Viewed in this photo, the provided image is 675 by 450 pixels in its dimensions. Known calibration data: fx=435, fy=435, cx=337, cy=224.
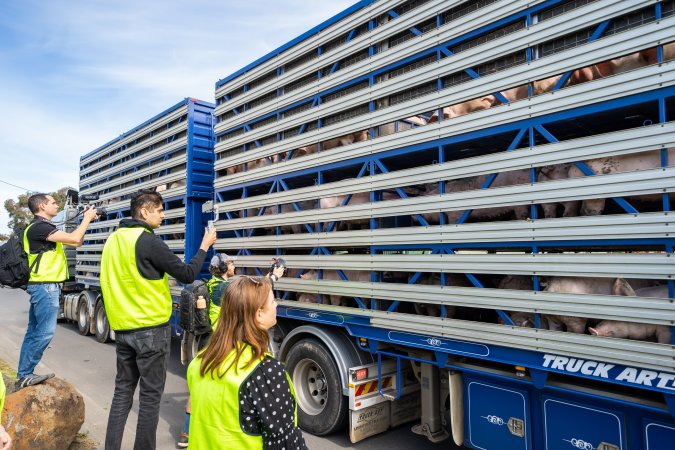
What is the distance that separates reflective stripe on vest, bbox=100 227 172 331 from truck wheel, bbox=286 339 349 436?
5.68 ft

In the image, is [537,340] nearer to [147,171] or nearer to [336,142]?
[336,142]

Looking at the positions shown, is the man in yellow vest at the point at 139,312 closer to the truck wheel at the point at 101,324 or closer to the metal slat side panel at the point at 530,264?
the metal slat side panel at the point at 530,264

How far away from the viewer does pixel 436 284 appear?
3.44 m

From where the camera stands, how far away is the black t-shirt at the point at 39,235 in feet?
13.2

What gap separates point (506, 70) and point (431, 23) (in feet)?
2.94

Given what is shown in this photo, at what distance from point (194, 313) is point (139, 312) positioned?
1285 mm

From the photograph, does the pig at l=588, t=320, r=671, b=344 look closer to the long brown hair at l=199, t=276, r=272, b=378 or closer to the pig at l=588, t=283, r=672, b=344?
the pig at l=588, t=283, r=672, b=344

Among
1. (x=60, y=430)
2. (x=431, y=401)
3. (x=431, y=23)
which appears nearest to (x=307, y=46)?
(x=431, y=23)

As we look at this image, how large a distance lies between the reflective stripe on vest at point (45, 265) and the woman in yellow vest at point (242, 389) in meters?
3.07

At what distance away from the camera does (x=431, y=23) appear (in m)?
3.57

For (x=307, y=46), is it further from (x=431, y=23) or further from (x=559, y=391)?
(x=559, y=391)

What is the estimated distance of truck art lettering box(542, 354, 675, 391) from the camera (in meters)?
2.30

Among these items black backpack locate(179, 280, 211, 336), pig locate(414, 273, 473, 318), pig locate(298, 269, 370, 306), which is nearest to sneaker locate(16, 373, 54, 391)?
black backpack locate(179, 280, 211, 336)

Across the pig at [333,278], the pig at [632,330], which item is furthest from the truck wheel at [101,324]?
the pig at [632,330]
